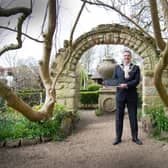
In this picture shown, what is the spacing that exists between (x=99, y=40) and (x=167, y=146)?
162 inches

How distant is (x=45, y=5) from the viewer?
6.98 feet

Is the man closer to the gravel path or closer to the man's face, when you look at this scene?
the man's face

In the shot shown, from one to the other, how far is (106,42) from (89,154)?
4.32 m

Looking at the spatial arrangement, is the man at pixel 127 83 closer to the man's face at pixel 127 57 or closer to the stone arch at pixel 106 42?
the man's face at pixel 127 57

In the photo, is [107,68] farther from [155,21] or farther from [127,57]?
[155,21]

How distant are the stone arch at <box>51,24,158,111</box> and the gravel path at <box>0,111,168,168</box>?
2.29m

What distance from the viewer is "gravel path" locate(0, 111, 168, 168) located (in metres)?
4.21

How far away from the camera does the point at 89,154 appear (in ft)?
15.6

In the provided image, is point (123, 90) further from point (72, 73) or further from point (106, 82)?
point (106, 82)

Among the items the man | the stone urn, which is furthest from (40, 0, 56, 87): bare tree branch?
the stone urn

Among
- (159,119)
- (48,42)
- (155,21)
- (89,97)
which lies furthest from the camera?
(89,97)

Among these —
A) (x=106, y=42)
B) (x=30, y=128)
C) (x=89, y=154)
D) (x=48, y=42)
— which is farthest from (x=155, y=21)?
(x=106, y=42)

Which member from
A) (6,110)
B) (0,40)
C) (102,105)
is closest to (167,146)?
(0,40)

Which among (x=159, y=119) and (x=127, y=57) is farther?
(x=159, y=119)
